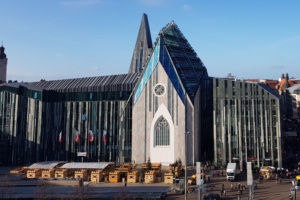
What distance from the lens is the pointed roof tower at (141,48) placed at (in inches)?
4535

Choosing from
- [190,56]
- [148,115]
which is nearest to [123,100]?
[148,115]

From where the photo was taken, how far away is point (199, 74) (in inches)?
3351

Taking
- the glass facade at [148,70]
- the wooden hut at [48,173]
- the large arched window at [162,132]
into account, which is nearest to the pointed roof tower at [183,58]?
the glass facade at [148,70]

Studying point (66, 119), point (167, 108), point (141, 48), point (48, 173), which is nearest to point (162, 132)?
point (167, 108)

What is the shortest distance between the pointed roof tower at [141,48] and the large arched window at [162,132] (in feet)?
128

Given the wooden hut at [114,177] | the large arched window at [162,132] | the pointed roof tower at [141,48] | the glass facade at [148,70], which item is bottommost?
the wooden hut at [114,177]

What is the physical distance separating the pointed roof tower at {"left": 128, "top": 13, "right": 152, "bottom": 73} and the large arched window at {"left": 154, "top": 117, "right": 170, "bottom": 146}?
39017 mm

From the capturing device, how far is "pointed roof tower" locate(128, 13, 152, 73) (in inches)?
4535

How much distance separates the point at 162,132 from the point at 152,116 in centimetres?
448

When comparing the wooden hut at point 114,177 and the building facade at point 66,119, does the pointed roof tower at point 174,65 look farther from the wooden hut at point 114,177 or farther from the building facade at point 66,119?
the wooden hut at point 114,177

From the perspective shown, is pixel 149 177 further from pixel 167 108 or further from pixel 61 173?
pixel 167 108

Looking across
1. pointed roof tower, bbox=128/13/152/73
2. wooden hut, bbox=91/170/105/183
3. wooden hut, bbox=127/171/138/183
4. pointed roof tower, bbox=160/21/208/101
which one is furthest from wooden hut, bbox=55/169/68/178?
pointed roof tower, bbox=128/13/152/73

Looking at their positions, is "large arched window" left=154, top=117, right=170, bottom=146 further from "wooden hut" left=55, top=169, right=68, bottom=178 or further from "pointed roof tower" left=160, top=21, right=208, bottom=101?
"wooden hut" left=55, top=169, right=68, bottom=178

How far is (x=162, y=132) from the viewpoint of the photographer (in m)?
78.2
